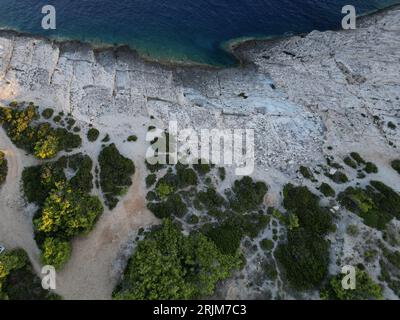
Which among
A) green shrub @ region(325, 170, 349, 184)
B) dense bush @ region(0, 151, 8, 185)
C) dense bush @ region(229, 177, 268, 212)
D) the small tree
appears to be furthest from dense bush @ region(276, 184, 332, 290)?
dense bush @ region(0, 151, 8, 185)

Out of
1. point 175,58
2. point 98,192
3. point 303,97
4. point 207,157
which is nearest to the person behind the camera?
point 98,192

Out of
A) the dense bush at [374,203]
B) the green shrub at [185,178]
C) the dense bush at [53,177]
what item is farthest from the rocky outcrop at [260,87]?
the green shrub at [185,178]

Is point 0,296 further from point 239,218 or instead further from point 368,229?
point 368,229

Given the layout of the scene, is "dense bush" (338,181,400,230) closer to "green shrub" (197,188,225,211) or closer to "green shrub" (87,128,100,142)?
"green shrub" (197,188,225,211)

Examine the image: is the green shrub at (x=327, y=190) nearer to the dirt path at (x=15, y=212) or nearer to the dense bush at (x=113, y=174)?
the dense bush at (x=113, y=174)
